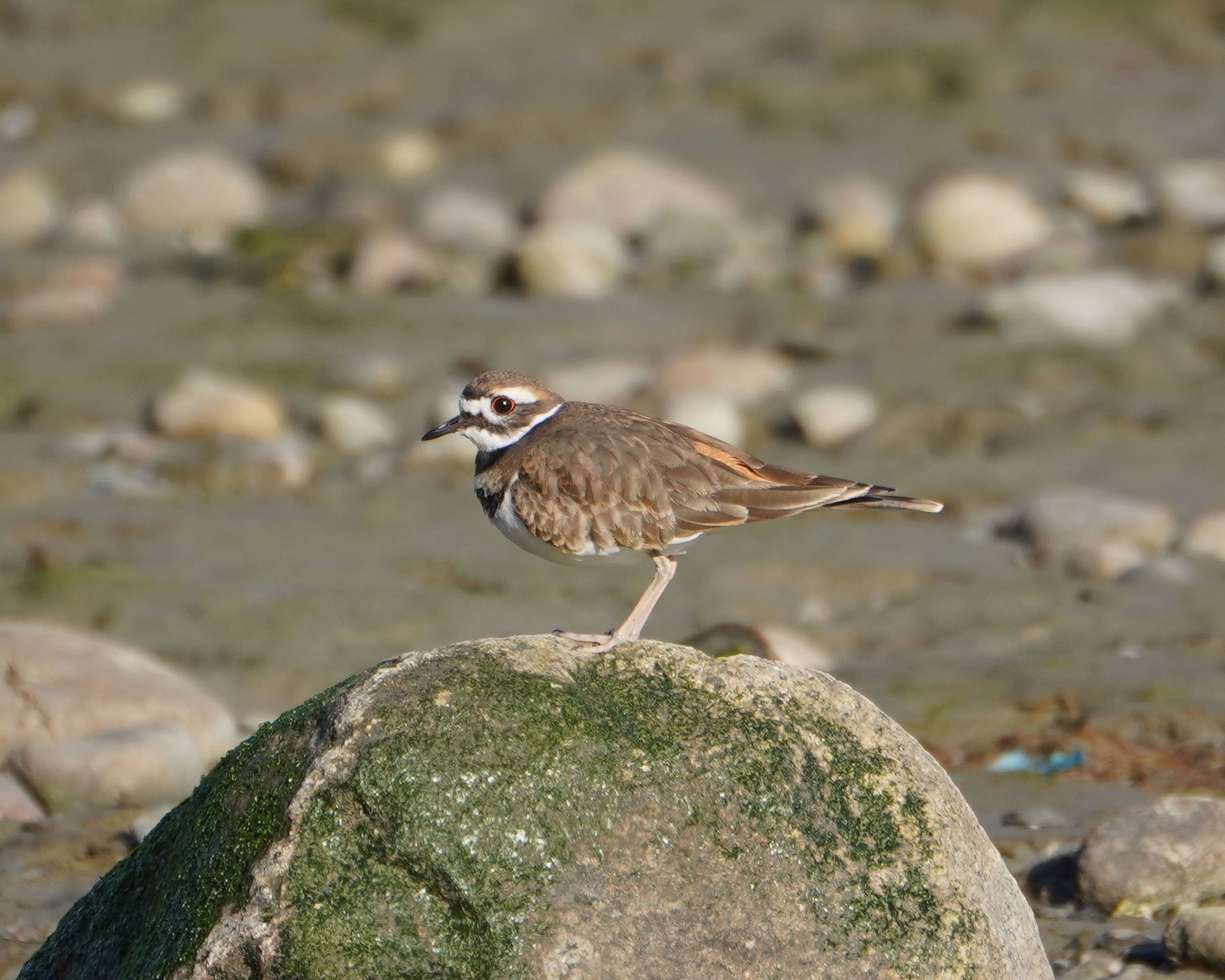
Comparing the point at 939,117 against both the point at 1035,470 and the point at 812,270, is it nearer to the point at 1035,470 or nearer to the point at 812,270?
the point at 812,270

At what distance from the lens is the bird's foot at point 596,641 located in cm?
496

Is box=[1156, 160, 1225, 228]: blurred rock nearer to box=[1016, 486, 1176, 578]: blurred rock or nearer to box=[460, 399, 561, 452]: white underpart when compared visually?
box=[1016, 486, 1176, 578]: blurred rock

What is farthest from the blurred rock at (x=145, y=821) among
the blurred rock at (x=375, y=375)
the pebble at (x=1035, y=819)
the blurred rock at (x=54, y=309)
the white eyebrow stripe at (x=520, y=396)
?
the blurred rock at (x=54, y=309)

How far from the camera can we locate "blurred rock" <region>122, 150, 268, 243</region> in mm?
16297

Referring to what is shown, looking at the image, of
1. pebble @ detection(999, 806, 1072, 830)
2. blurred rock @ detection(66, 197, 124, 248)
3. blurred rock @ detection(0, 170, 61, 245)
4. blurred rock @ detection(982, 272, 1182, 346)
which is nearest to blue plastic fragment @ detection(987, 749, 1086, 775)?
pebble @ detection(999, 806, 1072, 830)

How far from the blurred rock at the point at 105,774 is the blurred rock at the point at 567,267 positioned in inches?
312

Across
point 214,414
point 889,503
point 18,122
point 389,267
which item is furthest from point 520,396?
point 18,122

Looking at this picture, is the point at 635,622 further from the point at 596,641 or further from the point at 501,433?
the point at 501,433

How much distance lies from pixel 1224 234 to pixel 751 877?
490 inches

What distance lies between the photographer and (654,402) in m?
12.4

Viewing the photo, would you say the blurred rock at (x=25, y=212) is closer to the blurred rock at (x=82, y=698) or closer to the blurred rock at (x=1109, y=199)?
the blurred rock at (x=82, y=698)

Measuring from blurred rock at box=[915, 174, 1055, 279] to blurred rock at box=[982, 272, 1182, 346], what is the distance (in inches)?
48.9

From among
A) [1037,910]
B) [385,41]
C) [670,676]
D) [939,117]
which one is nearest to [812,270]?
[939,117]

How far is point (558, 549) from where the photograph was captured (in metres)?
6.09
